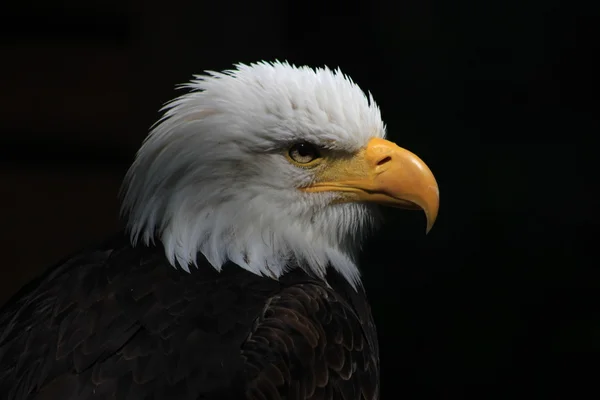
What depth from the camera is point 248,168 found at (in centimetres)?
262

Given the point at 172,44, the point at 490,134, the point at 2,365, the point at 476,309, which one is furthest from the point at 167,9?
the point at 2,365

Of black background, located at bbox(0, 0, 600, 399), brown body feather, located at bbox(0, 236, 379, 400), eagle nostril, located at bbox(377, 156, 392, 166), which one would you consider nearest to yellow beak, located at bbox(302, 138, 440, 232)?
eagle nostril, located at bbox(377, 156, 392, 166)

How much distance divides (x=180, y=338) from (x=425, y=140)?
8.18 ft

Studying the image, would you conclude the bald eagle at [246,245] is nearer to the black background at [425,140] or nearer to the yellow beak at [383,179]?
the yellow beak at [383,179]

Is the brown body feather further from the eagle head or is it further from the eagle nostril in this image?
the eagle nostril

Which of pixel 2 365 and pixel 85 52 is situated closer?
pixel 2 365

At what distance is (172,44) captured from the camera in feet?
14.1

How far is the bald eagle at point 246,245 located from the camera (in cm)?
237

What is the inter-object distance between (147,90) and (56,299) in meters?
1.87

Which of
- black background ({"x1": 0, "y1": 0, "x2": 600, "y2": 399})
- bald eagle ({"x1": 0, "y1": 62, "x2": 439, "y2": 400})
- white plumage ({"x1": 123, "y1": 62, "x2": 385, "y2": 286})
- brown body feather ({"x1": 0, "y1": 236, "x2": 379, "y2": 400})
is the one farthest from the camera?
black background ({"x1": 0, "y1": 0, "x2": 600, "y2": 399})

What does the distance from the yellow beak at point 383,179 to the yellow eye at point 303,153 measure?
51mm

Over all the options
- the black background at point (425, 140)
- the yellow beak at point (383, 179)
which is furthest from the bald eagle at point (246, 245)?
the black background at point (425, 140)

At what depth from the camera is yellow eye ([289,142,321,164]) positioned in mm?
2611

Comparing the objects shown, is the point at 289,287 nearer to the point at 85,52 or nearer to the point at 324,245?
the point at 324,245
